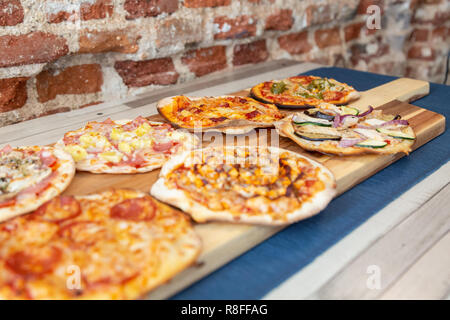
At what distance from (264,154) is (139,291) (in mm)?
856

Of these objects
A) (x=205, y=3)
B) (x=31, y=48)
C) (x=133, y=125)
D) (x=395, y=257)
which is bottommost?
(x=395, y=257)

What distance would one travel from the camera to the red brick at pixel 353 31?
4.41m

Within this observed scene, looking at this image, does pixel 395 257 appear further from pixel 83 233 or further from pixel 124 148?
pixel 124 148

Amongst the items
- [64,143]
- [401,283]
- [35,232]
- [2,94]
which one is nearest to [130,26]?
[2,94]

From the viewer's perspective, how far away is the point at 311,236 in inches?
54.8

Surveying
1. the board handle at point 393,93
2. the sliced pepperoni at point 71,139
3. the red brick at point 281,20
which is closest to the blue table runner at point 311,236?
the board handle at point 393,93

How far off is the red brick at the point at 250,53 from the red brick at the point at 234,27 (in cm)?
12

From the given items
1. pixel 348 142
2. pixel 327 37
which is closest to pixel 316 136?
pixel 348 142

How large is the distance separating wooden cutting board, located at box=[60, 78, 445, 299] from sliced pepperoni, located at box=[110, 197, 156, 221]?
165mm

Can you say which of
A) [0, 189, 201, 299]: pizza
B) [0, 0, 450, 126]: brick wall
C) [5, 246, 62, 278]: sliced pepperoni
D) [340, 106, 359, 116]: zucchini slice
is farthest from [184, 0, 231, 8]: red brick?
[5, 246, 62, 278]: sliced pepperoni

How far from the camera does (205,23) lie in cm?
307

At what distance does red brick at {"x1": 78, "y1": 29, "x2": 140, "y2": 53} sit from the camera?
8.10 ft

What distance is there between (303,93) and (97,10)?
1.35 meters
